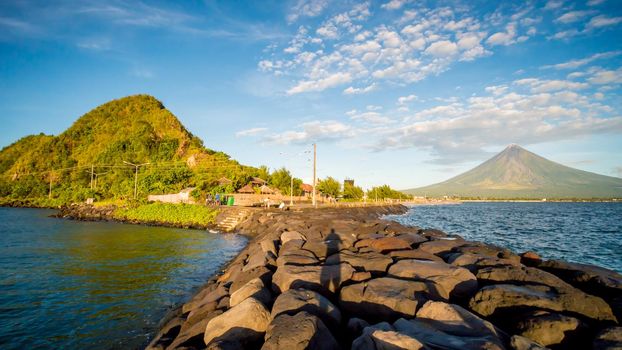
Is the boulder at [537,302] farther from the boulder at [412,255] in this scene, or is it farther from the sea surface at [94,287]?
the sea surface at [94,287]

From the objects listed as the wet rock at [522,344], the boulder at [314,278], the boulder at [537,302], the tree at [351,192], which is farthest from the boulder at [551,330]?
the tree at [351,192]

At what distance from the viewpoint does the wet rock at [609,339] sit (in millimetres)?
3978

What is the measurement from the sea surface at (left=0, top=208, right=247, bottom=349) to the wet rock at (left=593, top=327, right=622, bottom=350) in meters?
8.41

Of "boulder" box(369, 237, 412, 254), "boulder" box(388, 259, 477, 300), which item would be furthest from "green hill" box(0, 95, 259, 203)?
"boulder" box(388, 259, 477, 300)

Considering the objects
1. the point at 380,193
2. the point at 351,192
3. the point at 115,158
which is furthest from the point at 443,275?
the point at 380,193

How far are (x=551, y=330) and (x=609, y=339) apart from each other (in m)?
0.61

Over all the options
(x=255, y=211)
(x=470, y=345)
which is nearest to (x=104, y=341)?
(x=470, y=345)

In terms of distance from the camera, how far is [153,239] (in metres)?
23.6

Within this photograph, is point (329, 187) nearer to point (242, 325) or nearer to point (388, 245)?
point (388, 245)

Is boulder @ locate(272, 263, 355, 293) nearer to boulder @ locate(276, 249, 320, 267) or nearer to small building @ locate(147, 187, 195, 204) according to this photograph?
boulder @ locate(276, 249, 320, 267)

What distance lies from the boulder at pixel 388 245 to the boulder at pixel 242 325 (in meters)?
5.86

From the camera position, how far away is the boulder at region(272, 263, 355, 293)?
684cm

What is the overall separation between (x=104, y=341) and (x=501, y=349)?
26.8 ft

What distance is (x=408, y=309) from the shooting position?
5277 mm
